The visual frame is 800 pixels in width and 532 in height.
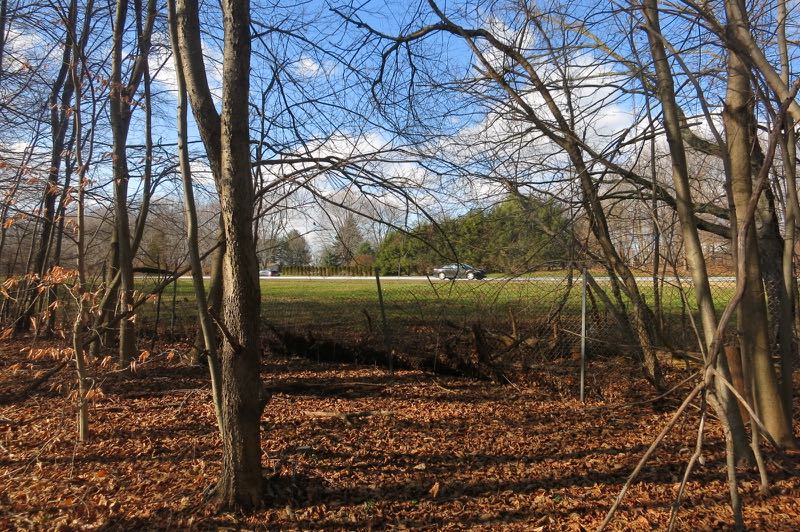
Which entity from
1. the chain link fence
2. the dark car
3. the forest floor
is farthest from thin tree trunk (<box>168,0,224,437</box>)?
the chain link fence

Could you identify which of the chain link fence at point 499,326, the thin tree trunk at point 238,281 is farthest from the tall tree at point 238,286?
the chain link fence at point 499,326

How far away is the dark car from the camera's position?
6002mm

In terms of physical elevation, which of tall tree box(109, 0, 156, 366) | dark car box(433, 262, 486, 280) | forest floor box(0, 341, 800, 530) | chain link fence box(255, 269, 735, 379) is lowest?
forest floor box(0, 341, 800, 530)

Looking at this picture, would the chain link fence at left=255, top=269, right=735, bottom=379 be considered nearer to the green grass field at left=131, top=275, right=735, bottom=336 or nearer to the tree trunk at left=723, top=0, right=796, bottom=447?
the green grass field at left=131, top=275, right=735, bottom=336

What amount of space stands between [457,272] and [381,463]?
7.54ft

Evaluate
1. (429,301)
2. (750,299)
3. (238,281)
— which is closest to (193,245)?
(238,281)

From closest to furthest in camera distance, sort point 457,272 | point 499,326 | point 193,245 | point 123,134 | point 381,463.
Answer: point 193,245
point 381,463
point 457,272
point 123,134
point 499,326

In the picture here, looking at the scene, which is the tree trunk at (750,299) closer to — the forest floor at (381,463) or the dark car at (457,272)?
the forest floor at (381,463)

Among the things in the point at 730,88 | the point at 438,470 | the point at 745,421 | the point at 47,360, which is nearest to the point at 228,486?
the point at 438,470

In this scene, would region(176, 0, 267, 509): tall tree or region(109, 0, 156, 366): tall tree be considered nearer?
region(176, 0, 267, 509): tall tree

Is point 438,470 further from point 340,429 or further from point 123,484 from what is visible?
point 123,484

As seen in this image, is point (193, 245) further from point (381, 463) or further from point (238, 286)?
point (381, 463)

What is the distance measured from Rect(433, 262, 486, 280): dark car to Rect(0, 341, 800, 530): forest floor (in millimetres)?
1436

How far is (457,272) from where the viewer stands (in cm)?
586
